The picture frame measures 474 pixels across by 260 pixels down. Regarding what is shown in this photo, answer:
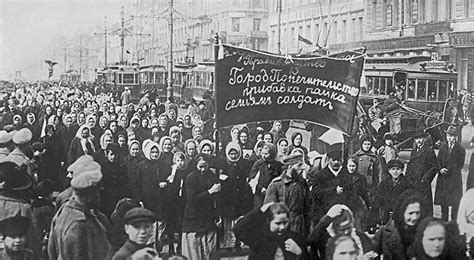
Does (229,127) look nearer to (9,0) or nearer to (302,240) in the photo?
(302,240)

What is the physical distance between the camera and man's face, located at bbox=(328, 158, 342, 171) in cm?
468

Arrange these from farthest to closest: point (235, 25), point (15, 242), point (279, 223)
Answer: point (235, 25) → point (15, 242) → point (279, 223)

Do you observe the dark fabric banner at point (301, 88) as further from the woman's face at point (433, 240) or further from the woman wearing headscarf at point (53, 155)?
the woman wearing headscarf at point (53, 155)

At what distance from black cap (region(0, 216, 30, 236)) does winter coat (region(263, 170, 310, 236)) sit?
4.46 feet

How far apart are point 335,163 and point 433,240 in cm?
78

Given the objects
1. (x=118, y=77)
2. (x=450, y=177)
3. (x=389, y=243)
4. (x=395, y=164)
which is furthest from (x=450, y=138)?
(x=118, y=77)

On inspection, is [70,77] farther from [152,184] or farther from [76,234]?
[76,234]

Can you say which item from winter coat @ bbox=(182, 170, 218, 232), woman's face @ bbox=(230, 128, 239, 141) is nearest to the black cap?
winter coat @ bbox=(182, 170, 218, 232)

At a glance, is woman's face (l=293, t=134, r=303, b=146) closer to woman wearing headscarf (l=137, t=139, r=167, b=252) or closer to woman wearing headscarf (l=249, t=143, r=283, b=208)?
woman wearing headscarf (l=249, t=143, r=283, b=208)

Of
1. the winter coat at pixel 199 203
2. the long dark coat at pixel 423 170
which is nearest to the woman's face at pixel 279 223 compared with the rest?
the winter coat at pixel 199 203

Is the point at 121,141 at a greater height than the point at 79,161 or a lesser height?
greater

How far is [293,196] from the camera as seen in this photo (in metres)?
4.38

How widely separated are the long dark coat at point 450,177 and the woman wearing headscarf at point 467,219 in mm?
49

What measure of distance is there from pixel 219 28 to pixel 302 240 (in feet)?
5.65
